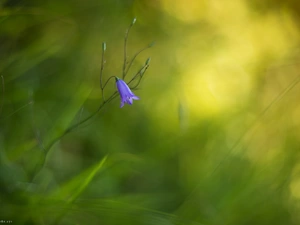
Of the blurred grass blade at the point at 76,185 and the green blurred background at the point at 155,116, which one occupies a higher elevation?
the green blurred background at the point at 155,116

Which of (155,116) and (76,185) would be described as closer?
(76,185)

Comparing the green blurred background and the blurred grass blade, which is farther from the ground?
the green blurred background

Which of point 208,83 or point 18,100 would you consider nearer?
point 18,100

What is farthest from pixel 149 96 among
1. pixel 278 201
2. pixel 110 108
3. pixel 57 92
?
pixel 278 201

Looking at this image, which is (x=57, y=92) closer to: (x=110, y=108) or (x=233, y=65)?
(x=110, y=108)

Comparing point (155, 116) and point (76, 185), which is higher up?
point (155, 116)

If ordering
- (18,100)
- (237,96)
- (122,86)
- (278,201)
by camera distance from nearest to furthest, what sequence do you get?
(122,86) → (18,100) → (278,201) → (237,96)

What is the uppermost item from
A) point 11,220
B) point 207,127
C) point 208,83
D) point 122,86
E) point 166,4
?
point 166,4

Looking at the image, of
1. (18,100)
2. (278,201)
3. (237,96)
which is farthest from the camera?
(237,96)
